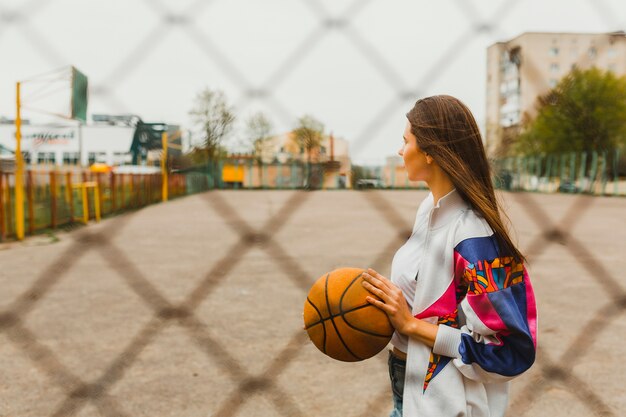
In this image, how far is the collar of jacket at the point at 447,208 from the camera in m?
1.02

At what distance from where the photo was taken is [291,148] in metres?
1.07

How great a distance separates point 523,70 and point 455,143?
0.18 metres

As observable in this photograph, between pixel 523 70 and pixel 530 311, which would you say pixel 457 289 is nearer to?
pixel 530 311

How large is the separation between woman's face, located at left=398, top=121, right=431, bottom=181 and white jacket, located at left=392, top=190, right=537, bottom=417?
0.07m

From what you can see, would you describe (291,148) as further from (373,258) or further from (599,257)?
(599,257)

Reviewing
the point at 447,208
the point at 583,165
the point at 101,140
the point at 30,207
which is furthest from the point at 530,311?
the point at 30,207

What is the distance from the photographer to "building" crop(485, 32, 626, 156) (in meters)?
1.06

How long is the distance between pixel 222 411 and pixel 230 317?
3.81ft

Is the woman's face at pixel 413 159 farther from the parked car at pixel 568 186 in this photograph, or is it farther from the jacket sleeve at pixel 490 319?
the parked car at pixel 568 186

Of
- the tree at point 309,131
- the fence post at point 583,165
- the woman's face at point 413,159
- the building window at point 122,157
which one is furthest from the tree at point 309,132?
the fence post at point 583,165

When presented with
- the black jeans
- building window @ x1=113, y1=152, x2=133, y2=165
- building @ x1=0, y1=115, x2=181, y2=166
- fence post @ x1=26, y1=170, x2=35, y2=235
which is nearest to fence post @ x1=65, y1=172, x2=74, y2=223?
fence post @ x1=26, y1=170, x2=35, y2=235

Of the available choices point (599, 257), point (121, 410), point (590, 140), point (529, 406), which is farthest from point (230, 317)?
point (599, 257)

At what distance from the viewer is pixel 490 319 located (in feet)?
3.04

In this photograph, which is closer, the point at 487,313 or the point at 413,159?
the point at 487,313
